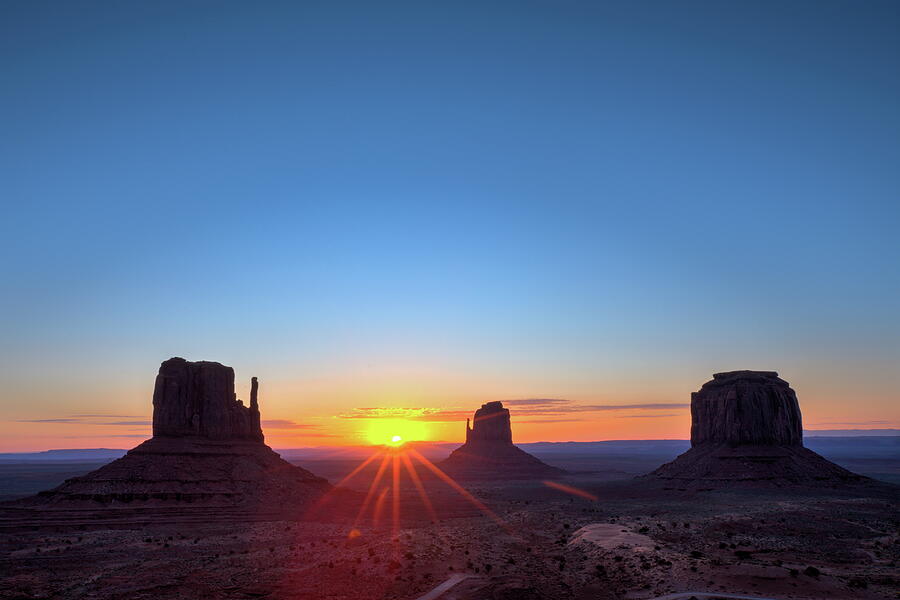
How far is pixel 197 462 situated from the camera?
69.0m

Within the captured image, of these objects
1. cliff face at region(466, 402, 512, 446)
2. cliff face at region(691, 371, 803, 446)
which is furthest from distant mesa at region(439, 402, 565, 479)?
cliff face at region(691, 371, 803, 446)

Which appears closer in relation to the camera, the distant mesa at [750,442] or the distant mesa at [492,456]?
the distant mesa at [750,442]

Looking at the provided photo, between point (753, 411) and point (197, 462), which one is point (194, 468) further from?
point (753, 411)

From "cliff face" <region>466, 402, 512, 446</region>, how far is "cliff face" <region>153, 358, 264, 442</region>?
10471 cm

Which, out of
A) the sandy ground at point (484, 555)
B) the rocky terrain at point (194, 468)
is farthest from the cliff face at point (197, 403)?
the sandy ground at point (484, 555)

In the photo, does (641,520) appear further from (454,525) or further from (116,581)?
(116,581)

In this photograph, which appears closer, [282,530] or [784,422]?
[282,530]

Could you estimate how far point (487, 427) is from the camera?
173875 mm

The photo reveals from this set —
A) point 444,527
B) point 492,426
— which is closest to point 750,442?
point 444,527

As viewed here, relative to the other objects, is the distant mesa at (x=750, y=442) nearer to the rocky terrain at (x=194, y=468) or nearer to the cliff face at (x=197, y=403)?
the rocky terrain at (x=194, y=468)

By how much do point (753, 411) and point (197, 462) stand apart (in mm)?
82655

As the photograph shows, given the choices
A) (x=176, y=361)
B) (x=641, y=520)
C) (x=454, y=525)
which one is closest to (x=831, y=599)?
(x=641, y=520)

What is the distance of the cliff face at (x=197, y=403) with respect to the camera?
7225 centimetres

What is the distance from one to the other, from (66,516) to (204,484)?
13172 millimetres
